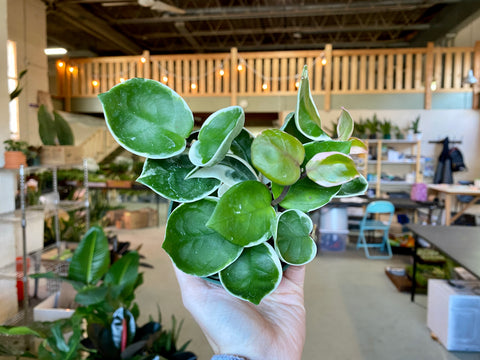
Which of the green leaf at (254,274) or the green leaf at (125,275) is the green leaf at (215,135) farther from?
the green leaf at (125,275)

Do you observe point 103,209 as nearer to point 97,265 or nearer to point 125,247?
point 125,247

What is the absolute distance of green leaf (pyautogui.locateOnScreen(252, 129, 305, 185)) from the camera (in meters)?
0.46

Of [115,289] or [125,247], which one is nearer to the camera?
[115,289]

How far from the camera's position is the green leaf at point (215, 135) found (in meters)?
0.49

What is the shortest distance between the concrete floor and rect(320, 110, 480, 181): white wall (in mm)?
3233

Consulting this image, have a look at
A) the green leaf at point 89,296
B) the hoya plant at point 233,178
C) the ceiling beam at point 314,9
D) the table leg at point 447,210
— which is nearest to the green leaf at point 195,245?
the hoya plant at point 233,178

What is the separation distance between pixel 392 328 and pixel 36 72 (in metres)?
7.25

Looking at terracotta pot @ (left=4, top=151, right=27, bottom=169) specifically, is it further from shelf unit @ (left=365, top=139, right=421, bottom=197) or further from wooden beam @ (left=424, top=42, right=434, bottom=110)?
wooden beam @ (left=424, top=42, right=434, bottom=110)

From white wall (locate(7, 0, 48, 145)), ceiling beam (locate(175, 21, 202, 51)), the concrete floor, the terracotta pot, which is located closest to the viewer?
the terracotta pot

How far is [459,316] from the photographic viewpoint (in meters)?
2.93

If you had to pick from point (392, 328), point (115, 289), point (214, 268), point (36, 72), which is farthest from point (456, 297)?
point (36, 72)

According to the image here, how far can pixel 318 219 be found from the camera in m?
6.10

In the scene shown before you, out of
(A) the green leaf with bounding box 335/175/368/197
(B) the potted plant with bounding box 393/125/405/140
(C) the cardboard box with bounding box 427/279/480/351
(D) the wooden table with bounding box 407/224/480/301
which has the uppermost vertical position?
(B) the potted plant with bounding box 393/125/405/140

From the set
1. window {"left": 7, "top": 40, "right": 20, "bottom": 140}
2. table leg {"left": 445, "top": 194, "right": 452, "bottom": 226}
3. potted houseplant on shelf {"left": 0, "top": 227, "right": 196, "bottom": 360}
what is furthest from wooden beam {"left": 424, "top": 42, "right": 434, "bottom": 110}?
window {"left": 7, "top": 40, "right": 20, "bottom": 140}
